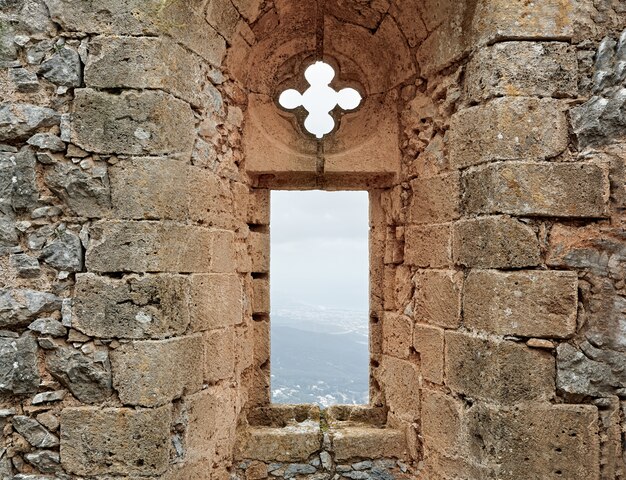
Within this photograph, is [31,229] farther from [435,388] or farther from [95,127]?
[435,388]

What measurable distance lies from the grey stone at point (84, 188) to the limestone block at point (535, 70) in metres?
2.13

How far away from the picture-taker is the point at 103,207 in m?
2.82

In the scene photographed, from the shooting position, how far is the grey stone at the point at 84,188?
2.82 metres

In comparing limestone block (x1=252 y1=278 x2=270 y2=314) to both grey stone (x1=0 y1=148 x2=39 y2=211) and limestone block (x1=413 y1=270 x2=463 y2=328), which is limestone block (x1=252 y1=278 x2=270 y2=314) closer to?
limestone block (x1=413 y1=270 x2=463 y2=328)

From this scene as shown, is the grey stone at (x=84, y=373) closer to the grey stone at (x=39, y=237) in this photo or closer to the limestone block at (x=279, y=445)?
the grey stone at (x=39, y=237)

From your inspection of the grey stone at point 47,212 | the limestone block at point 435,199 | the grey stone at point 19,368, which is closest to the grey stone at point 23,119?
the grey stone at point 47,212

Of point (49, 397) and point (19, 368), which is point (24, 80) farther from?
point (49, 397)

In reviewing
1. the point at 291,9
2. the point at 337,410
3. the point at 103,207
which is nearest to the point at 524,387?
the point at 337,410

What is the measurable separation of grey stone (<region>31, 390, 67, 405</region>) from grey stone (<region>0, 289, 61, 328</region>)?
1.30ft

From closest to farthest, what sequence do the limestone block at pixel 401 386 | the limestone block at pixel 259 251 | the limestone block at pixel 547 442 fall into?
the limestone block at pixel 547 442 → the limestone block at pixel 401 386 → the limestone block at pixel 259 251

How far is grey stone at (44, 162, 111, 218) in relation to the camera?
2816mm

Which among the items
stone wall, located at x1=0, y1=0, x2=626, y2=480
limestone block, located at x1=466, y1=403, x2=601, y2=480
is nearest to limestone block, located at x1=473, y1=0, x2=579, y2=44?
stone wall, located at x1=0, y1=0, x2=626, y2=480

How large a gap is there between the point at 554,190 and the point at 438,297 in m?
0.89

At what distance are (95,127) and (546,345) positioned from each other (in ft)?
8.56
